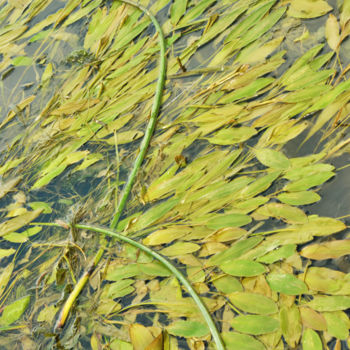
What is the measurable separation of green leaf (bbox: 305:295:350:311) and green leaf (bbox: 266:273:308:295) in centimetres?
3

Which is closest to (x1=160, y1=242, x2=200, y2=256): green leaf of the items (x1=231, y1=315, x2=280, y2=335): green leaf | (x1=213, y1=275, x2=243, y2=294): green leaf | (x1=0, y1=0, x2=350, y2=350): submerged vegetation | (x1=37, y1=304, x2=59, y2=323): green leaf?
(x1=0, y1=0, x2=350, y2=350): submerged vegetation

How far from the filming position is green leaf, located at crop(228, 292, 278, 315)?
38.3 inches

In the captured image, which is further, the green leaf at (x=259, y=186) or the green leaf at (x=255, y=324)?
the green leaf at (x=259, y=186)

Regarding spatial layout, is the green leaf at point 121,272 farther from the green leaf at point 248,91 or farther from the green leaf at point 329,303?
the green leaf at point 248,91

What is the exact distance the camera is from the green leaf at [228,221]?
111cm

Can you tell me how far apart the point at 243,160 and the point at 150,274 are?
16.1 inches

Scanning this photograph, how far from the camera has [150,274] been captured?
1.12m

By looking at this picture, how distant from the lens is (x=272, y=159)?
1196mm

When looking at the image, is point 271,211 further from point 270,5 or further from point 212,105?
point 270,5

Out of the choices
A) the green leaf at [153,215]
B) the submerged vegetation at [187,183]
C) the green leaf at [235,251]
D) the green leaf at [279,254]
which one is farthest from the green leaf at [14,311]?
the green leaf at [279,254]

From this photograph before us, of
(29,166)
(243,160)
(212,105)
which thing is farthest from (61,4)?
(243,160)

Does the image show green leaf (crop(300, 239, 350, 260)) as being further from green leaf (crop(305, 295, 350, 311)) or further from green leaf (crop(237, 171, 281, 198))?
green leaf (crop(237, 171, 281, 198))

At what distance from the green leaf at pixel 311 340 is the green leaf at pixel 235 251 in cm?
23

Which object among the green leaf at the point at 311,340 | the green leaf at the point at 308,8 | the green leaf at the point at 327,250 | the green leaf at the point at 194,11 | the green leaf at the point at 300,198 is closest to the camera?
the green leaf at the point at 311,340
